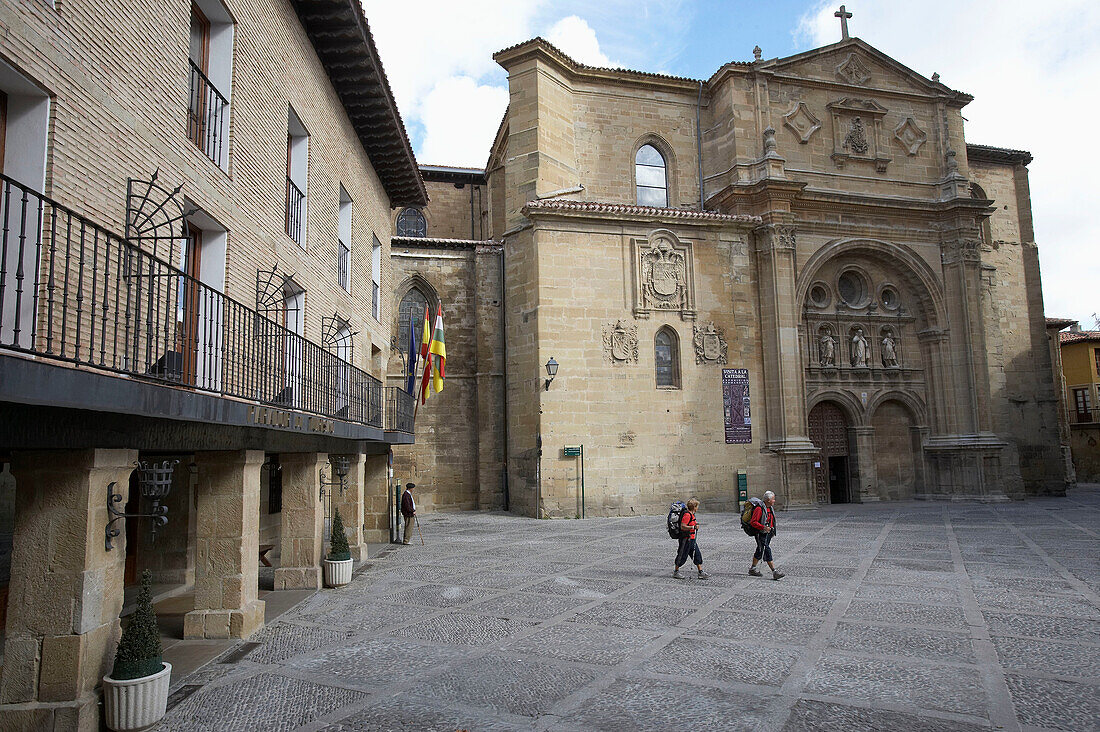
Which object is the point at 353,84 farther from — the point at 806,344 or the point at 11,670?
the point at 806,344

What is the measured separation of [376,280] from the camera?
17.8 m

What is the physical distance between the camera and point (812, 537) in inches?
643

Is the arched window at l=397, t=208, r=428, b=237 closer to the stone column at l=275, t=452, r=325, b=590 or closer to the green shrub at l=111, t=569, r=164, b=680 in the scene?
A: the stone column at l=275, t=452, r=325, b=590

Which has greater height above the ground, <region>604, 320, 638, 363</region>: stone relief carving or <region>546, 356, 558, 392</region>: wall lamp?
<region>604, 320, 638, 363</region>: stone relief carving

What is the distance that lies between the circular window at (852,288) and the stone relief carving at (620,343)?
32.3 ft

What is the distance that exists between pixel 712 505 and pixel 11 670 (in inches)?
768

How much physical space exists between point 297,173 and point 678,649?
920cm

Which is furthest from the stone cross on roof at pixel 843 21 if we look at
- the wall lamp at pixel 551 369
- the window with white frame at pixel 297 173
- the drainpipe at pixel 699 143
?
the window with white frame at pixel 297 173

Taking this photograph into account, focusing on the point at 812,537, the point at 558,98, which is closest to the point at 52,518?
the point at 812,537

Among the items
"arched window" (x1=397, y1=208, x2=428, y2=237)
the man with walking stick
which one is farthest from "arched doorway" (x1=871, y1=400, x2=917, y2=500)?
"arched window" (x1=397, y1=208, x2=428, y2=237)

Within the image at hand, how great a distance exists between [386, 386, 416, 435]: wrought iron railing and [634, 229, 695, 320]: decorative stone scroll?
8806mm

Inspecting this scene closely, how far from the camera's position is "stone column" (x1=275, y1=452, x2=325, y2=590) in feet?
36.1

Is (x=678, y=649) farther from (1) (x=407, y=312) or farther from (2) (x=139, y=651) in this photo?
(1) (x=407, y=312)

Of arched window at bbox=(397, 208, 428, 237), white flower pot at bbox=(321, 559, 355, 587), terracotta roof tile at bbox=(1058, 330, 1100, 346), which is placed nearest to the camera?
white flower pot at bbox=(321, 559, 355, 587)
